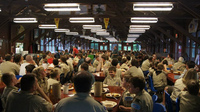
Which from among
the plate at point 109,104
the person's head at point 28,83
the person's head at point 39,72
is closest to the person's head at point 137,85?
the plate at point 109,104

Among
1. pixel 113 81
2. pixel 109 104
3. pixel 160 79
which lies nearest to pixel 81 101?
pixel 109 104

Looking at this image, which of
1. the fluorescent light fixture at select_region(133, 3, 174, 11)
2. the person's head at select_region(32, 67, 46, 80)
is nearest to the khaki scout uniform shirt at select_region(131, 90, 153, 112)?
the person's head at select_region(32, 67, 46, 80)

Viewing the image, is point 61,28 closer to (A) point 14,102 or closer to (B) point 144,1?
(B) point 144,1

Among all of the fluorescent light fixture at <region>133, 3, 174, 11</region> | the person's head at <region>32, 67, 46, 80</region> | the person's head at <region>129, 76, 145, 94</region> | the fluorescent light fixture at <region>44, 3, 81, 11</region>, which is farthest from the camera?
the fluorescent light fixture at <region>44, 3, 81, 11</region>

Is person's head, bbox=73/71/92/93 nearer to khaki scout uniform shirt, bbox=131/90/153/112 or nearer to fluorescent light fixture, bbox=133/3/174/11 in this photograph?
khaki scout uniform shirt, bbox=131/90/153/112

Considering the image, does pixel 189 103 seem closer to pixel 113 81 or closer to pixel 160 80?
pixel 113 81

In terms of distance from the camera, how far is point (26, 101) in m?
2.14

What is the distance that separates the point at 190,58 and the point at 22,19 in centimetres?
953

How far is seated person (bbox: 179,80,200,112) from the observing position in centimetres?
291

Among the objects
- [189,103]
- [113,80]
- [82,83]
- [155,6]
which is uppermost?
[155,6]

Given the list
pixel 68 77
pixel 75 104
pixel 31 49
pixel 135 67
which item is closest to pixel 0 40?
pixel 31 49

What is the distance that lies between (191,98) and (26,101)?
2.31 metres

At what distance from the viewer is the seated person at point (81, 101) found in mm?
1626

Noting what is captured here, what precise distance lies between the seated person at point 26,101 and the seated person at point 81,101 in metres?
0.59
